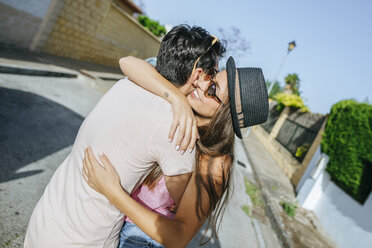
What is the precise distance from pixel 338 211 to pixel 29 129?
22.5 ft

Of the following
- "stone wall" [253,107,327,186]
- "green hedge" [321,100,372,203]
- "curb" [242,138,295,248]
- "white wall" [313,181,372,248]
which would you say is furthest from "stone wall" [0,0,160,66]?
"stone wall" [253,107,327,186]

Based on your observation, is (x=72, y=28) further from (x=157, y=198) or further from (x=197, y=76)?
(x=157, y=198)

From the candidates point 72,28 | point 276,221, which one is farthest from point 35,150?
point 72,28

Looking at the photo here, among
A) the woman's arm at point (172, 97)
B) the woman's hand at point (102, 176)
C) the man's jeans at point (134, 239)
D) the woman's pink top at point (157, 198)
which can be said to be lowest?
the man's jeans at point (134, 239)

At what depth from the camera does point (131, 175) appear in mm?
1000

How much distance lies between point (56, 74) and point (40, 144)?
4.27 metres

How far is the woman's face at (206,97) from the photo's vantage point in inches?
55.8

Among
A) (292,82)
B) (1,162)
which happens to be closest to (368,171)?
(1,162)

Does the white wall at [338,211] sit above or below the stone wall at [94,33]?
below

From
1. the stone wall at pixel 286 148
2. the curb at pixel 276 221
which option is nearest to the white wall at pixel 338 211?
the curb at pixel 276 221

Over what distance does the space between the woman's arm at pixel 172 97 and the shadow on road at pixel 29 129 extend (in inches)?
98.3

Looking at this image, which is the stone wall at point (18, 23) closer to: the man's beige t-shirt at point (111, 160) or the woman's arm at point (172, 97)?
the woman's arm at point (172, 97)

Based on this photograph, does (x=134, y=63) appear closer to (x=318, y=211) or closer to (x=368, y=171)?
(x=368, y=171)

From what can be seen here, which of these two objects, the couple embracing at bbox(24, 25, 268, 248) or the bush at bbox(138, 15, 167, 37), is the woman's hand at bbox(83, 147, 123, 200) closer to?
the couple embracing at bbox(24, 25, 268, 248)
